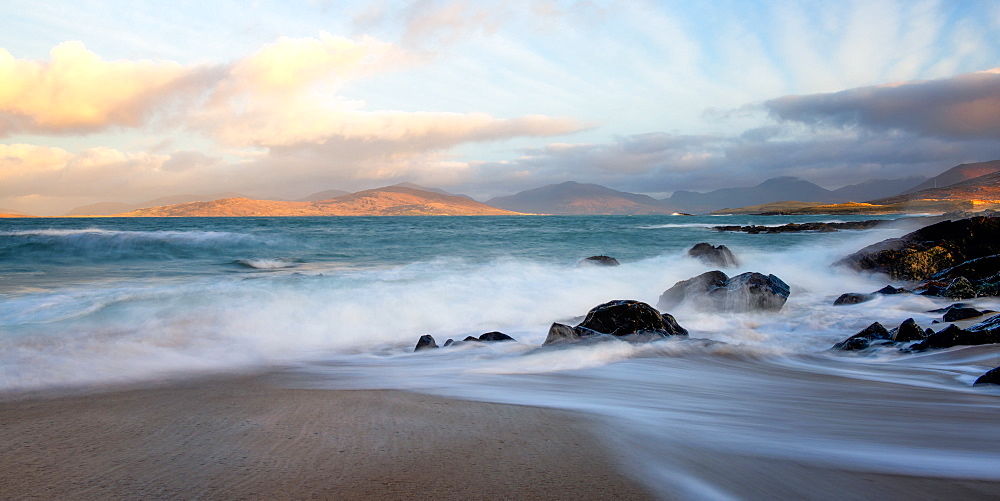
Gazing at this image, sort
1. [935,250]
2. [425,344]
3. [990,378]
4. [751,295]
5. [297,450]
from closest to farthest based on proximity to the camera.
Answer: [297,450] < [990,378] < [425,344] < [751,295] < [935,250]

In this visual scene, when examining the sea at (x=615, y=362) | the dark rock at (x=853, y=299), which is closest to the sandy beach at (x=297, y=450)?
the sea at (x=615, y=362)

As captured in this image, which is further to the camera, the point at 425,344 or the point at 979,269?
the point at 979,269

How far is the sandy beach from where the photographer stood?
215 cm

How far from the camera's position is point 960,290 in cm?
907

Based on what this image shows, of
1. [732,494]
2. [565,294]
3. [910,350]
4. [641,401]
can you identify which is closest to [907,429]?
[641,401]

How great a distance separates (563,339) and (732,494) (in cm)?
403

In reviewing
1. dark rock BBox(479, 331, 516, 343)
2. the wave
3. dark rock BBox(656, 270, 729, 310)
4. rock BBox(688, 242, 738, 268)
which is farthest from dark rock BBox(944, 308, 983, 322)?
the wave

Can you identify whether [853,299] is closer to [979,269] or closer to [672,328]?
[979,269]

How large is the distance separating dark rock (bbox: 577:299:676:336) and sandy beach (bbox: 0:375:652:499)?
10.6 ft

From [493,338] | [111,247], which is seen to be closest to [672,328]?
[493,338]

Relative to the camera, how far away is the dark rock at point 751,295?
8.90 m

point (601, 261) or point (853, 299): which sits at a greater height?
point (601, 261)

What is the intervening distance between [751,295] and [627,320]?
3596 mm

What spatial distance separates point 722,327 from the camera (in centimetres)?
788
